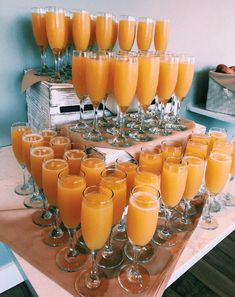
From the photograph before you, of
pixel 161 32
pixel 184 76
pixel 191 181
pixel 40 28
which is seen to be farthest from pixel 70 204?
pixel 161 32

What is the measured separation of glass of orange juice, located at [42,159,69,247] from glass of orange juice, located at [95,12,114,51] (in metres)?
0.63

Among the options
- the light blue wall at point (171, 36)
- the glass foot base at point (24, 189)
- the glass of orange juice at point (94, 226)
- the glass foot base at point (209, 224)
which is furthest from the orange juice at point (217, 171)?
the light blue wall at point (171, 36)

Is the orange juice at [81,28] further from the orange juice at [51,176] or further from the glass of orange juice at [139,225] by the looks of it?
the glass of orange juice at [139,225]

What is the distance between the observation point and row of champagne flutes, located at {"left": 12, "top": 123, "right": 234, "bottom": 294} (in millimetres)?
687

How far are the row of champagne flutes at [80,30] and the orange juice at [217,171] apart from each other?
638 millimetres

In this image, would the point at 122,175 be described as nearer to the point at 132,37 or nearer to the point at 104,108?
the point at 104,108

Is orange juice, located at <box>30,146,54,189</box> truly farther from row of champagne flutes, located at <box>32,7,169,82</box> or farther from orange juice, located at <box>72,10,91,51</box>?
orange juice, located at <box>72,10,91,51</box>

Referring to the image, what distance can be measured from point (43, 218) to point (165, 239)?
388mm

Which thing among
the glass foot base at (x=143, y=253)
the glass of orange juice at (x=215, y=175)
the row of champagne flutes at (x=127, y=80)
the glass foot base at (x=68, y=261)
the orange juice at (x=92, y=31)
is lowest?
the glass foot base at (x=143, y=253)

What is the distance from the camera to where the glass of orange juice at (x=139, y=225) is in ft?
2.25

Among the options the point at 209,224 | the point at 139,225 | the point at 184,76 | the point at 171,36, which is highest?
the point at 171,36

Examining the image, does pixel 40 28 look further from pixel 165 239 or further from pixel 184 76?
pixel 165 239

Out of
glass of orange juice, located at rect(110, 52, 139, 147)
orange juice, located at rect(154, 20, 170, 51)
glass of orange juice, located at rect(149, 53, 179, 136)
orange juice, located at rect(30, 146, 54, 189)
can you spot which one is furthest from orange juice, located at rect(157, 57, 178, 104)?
orange juice, located at rect(30, 146, 54, 189)

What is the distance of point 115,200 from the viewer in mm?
757
